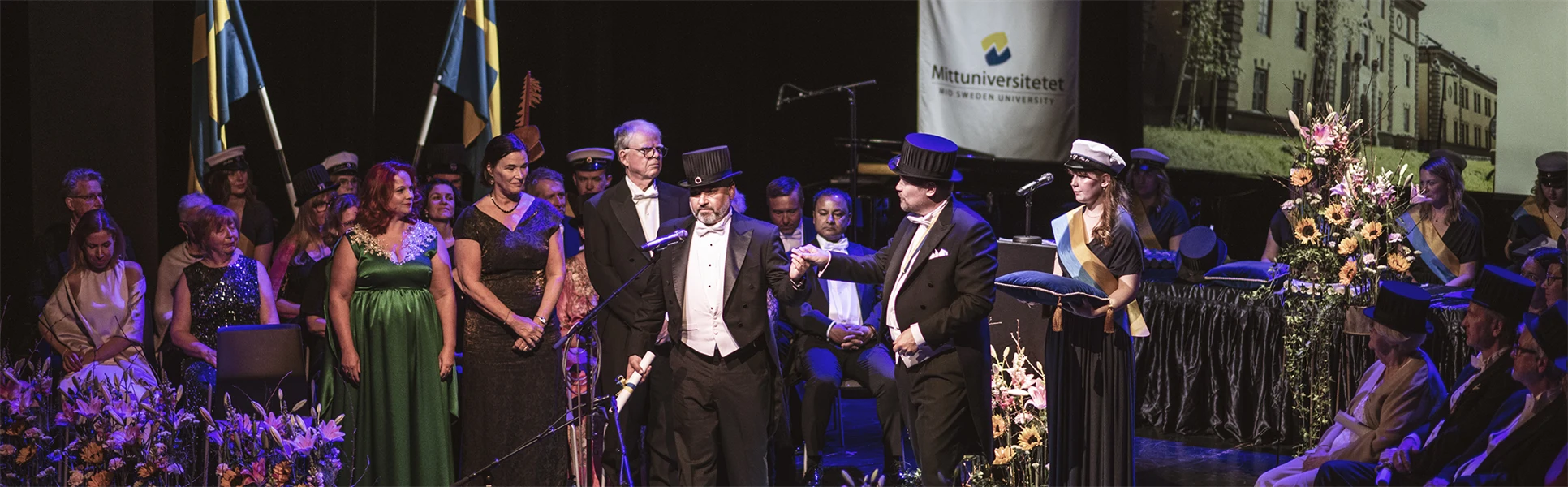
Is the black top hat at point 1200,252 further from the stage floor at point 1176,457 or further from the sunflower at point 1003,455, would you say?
the sunflower at point 1003,455

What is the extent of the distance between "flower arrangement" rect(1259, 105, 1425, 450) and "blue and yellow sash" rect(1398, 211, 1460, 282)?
2.10 ft

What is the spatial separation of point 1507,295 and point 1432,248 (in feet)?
7.89

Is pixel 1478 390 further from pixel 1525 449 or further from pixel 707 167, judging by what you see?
pixel 707 167

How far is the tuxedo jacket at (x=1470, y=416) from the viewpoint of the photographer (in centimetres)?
386

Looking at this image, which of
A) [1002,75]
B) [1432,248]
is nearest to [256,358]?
[1432,248]

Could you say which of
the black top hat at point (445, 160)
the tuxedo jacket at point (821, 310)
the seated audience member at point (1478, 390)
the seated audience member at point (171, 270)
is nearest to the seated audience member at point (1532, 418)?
the seated audience member at point (1478, 390)

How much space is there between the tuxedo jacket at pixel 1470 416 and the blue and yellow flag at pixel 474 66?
5800 millimetres

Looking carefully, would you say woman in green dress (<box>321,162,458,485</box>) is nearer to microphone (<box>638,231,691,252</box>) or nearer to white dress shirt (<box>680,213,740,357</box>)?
white dress shirt (<box>680,213,740,357</box>)

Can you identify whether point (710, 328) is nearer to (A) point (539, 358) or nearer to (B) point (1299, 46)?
(A) point (539, 358)

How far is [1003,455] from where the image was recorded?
4.91 m

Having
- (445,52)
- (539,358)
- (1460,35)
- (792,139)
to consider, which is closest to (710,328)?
(539,358)

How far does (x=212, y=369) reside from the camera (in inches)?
216

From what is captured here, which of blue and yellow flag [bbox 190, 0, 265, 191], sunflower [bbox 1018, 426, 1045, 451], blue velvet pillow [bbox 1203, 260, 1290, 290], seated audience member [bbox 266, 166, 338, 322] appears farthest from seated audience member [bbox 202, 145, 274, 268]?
blue velvet pillow [bbox 1203, 260, 1290, 290]

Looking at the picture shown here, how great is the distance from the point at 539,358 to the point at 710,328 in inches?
37.5
